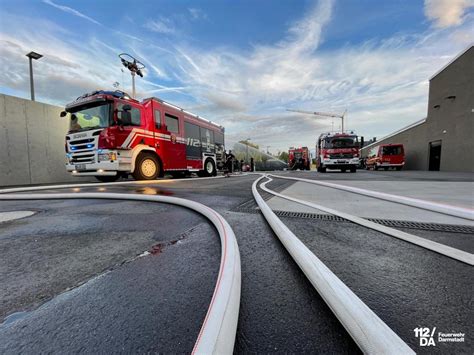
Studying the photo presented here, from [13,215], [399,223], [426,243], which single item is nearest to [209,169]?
[13,215]

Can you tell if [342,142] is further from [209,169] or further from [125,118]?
[125,118]

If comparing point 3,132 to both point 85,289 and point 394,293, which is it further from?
point 394,293

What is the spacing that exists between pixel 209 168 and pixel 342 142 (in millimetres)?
7605

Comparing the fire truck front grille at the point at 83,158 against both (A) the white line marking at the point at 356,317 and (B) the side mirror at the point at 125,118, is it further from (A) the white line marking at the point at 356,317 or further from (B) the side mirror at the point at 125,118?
(A) the white line marking at the point at 356,317

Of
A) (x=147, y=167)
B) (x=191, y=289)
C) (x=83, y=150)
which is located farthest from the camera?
(x=147, y=167)

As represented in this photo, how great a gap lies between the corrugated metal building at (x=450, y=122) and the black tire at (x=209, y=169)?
1733 centimetres

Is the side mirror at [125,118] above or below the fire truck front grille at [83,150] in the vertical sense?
above

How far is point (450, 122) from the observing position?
17.0m

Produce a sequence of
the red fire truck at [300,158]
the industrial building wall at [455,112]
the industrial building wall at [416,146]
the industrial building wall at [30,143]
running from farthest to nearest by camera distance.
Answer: the red fire truck at [300,158]
the industrial building wall at [416,146]
the industrial building wall at [455,112]
the industrial building wall at [30,143]

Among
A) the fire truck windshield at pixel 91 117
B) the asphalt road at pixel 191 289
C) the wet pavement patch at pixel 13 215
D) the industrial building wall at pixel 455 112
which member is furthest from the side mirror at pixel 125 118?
the industrial building wall at pixel 455 112

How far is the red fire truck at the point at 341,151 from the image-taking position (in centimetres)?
1191

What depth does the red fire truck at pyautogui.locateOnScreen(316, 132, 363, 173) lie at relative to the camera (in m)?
11.9

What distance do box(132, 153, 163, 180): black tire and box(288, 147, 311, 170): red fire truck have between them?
885 inches

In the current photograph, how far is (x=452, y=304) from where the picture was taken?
890 mm
